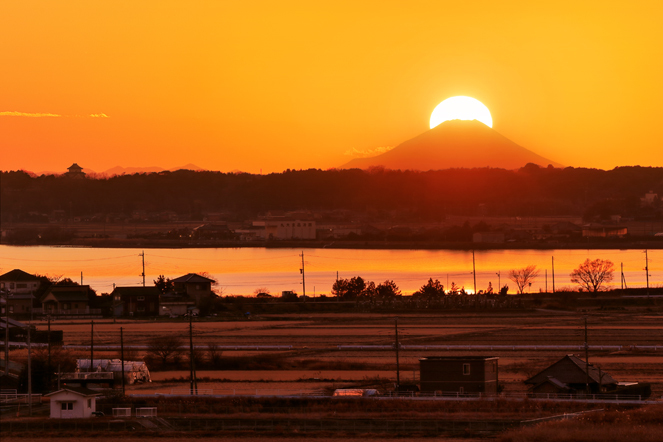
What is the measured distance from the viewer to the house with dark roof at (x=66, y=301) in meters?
19.7

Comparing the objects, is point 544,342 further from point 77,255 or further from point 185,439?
point 77,255

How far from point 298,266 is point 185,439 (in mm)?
29567

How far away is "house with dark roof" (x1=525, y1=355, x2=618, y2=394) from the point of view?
9375mm

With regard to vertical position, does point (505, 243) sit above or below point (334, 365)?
above

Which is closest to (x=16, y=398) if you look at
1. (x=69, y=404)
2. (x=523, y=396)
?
(x=69, y=404)

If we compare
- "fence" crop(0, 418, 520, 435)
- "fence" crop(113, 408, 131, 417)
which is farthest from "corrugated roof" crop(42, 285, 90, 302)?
"fence" crop(0, 418, 520, 435)

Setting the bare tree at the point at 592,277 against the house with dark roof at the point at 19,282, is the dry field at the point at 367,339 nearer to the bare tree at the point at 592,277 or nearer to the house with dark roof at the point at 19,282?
the house with dark roof at the point at 19,282

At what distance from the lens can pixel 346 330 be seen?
52.3 ft

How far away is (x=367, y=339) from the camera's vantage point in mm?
14516

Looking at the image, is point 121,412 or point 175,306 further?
point 175,306

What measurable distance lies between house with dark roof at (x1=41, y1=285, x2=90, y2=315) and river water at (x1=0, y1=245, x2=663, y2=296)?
4652 millimetres

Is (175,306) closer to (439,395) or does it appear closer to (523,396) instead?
(439,395)

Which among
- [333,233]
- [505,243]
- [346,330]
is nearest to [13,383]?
[346,330]

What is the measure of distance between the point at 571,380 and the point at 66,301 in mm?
13111
